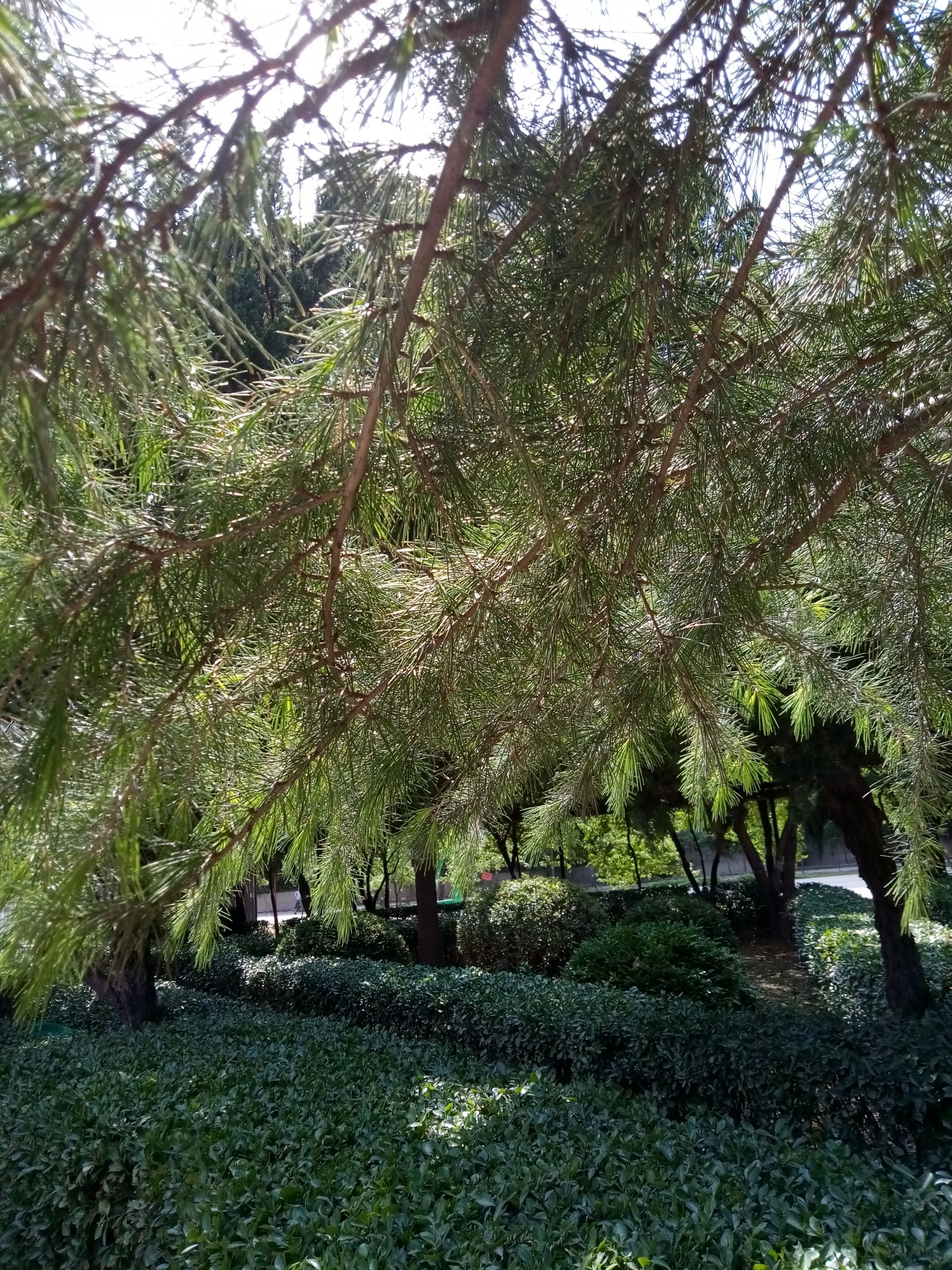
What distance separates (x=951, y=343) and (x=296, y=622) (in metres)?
1.56

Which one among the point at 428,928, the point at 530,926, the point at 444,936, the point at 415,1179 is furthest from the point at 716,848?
the point at 415,1179

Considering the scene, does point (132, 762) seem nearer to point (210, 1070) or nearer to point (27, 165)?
point (27, 165)

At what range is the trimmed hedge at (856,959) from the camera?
24.9 ft

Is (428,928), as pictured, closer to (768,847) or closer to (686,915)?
(686,915)

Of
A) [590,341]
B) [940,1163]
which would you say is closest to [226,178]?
[590,341]

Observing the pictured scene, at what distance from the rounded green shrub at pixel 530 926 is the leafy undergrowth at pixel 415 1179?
5164 millimetres

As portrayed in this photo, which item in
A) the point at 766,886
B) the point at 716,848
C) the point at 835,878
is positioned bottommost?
the point at 835,878

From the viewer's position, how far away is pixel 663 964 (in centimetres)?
749

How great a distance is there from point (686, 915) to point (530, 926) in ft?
6.07

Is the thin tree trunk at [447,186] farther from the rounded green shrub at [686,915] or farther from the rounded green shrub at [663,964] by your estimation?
the rounded green shrub at [686,915]

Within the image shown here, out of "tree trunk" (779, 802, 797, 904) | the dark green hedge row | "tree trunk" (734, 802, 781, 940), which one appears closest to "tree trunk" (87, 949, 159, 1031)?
the dark green hedge row

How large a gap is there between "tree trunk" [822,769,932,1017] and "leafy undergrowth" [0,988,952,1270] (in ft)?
12.1

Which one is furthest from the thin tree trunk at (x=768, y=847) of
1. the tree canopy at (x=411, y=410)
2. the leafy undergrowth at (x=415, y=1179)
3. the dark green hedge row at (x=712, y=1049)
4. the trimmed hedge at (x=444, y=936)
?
the tree canopy at (x=411, y=410)

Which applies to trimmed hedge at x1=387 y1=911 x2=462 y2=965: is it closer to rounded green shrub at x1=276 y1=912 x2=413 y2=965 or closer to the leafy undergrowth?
rounded green shrub at x1=276 y1=912 x2=413 y2=965
